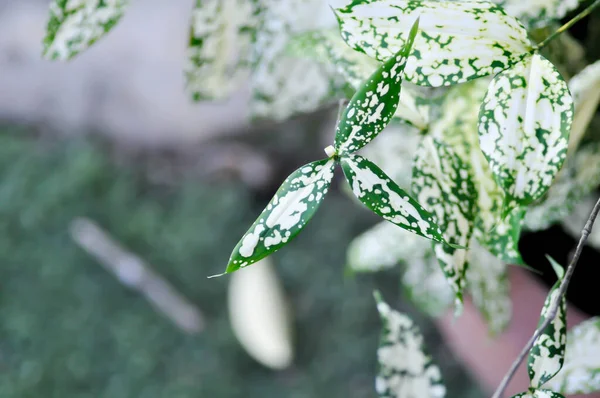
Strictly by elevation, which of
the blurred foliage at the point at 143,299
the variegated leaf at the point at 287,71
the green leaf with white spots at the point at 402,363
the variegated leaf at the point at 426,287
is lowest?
the blurred foliage at the point at 143,299

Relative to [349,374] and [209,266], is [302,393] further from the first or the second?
[209,266]

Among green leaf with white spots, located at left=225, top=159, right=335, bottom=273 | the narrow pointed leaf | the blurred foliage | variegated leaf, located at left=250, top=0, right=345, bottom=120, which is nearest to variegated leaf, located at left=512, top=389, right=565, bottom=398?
the narrow pointed leaf

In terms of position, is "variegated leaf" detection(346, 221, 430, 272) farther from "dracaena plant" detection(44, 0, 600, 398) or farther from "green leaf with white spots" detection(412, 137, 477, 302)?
"green leaf with white spots" detection(412, 137, 477, 302)

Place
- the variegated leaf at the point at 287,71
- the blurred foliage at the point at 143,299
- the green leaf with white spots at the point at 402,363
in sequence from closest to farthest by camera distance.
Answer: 1. the green leaf with white spots at the point at 402,363
2. the variegated leaf at the point at 287,71
3. the blurred foliage at the point at 143,299

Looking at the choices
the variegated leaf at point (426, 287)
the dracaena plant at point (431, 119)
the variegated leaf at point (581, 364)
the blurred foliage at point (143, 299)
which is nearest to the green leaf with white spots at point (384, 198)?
the dracaena plant at point (431, 119)

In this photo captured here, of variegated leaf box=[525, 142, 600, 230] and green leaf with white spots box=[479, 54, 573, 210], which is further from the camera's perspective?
variegated leaf box=[525, 142, 600, 230]

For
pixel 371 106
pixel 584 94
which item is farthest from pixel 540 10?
pixel 371 106

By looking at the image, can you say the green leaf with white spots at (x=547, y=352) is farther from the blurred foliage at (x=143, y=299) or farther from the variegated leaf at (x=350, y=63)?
the blurred foliage at (x=143, y=299)
